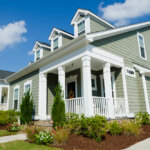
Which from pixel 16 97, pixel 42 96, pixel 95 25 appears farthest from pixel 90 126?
pixel 16 97

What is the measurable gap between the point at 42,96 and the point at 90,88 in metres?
4.31

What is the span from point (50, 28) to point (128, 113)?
8.42 meters

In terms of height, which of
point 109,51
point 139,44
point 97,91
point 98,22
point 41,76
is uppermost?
point 98,22

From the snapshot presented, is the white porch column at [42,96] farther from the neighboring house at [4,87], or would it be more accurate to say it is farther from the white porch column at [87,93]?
the neighboring house at [4,87]

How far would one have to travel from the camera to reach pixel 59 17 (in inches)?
414

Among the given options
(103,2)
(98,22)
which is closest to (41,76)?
(98,22)

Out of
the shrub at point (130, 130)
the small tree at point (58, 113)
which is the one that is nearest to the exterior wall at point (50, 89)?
the small tree at point (58, 113)

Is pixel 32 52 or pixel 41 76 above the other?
pixel 32 52

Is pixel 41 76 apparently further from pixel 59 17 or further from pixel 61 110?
pixel 59 17

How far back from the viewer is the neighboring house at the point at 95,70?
21.4ft

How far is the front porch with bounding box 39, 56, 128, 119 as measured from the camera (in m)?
6.13

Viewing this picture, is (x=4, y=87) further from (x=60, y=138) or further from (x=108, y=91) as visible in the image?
(x=60, y=138)

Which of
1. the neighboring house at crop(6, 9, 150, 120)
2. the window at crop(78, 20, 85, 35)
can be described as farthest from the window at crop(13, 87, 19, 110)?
the window at crop(78, 20, 85, 35)

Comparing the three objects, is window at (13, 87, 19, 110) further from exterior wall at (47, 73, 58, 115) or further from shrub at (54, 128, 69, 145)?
shrub at (54, 128, 69, 145)
